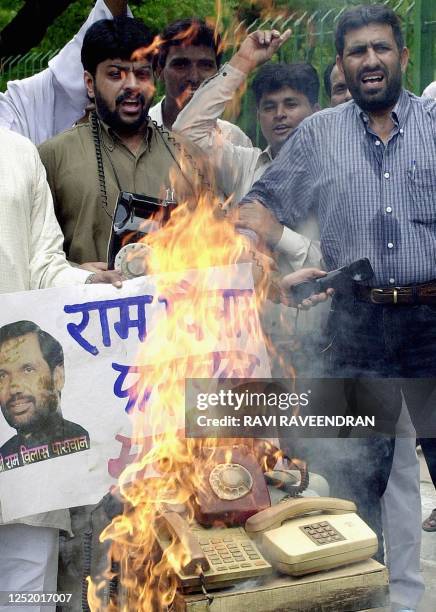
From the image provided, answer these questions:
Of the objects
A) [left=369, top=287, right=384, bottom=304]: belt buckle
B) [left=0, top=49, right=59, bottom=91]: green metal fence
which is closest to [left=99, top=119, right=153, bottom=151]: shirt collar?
[left=369, top=287, right=384, bottom=304]: belt buckle

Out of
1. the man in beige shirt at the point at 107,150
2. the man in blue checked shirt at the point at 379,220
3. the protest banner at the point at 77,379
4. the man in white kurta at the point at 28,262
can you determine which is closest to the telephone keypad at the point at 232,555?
the protest banner at the point at 77,379

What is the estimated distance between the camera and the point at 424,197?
13.6 feet

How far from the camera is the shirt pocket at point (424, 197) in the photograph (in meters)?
4.14

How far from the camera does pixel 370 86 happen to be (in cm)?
425

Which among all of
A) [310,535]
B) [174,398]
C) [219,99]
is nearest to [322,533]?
[310,535]

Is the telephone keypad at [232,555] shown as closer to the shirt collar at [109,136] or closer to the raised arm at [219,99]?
the shirt collar at [109,136]

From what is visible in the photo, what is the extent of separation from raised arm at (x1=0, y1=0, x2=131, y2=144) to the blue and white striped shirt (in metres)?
1.14

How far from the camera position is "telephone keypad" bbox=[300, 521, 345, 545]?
2.80 meters

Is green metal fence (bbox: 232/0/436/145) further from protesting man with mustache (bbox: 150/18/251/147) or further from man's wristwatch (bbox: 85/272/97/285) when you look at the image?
man's wristwatch (bbox: 85/272/97/285)

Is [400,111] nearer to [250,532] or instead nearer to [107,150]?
[107,150]

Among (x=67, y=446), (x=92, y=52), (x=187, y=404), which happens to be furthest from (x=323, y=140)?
(x=67, y=446)

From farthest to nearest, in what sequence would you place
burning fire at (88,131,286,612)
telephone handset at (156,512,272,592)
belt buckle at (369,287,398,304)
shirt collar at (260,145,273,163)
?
1. shirt collar at (260,145,273,163)
2. belt buckle at (369,287,398,304)
3. burning fire at (88,131,286,612)
4. telephone handset at (156,512,272,592)

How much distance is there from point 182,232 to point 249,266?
37 cm

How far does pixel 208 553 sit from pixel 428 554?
236 cm
